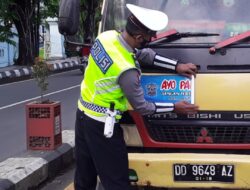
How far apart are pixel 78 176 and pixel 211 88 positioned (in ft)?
4.02

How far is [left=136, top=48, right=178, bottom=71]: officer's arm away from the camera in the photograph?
14.4 ft

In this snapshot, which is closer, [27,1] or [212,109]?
[212,109]

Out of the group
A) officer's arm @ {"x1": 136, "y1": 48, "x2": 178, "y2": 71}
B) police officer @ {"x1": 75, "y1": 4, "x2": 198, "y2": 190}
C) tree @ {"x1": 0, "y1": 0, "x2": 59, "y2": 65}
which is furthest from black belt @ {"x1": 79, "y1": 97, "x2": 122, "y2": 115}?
tree @ {"x1": 0, "y1": 0, "x2": 59, "y2": 65}

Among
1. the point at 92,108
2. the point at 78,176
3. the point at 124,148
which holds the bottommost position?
the point at 78,176

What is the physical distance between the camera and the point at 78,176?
14.4 feet

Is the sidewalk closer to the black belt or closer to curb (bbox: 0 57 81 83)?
the black belt

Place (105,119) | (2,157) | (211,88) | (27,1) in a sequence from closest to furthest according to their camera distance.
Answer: (105,119), (211,88), (2,157), (27,1)

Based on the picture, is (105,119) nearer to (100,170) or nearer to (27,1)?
(100,170)

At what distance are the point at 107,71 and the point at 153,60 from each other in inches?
24.5

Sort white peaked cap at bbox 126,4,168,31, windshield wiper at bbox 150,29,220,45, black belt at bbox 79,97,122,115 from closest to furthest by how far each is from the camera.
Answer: white peaked cap at bbox 126,4,168,31
black belt at bbox 79,97,122,115
windshield wiper at bbox 150,29,220,45

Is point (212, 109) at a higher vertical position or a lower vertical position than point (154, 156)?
higher

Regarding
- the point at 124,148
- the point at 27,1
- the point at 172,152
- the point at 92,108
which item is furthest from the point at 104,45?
the point at 27,1

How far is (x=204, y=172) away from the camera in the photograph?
422 centimetres

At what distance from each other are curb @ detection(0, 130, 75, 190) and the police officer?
1.45 metres
